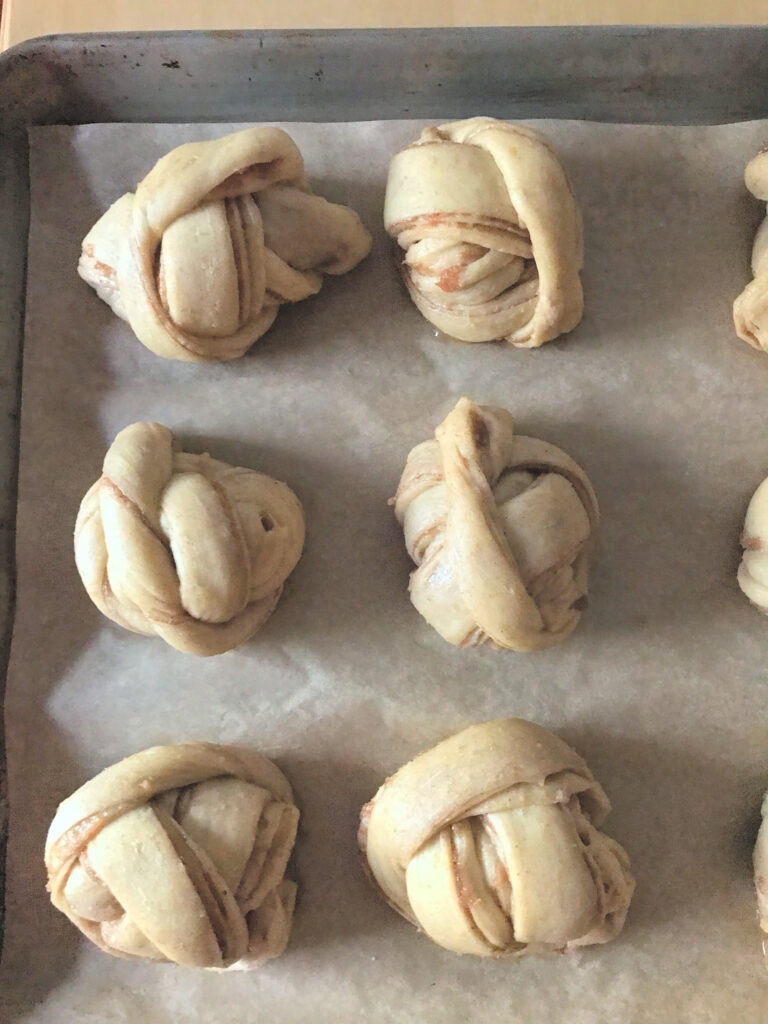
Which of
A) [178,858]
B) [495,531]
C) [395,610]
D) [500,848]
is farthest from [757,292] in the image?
[178,858]

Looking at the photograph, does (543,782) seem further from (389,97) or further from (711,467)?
(389,97)

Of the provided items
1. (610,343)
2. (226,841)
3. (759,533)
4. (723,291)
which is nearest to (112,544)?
(226,841)

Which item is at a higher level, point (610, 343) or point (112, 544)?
point (610, 343)

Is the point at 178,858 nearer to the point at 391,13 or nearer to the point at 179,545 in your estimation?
the point at 179,545

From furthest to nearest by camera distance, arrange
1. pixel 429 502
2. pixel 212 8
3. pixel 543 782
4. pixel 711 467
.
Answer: pixel 212 8, pixel 711 467, pixel 429 502, pixel 543 782

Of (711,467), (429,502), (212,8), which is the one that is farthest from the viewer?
(212,8)

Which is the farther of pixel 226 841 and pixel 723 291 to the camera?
pixel 723 291

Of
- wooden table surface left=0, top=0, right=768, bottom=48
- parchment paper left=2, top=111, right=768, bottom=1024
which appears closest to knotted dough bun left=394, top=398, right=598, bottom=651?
parchment paper left=2, top=111, right=768, bottom=1024
